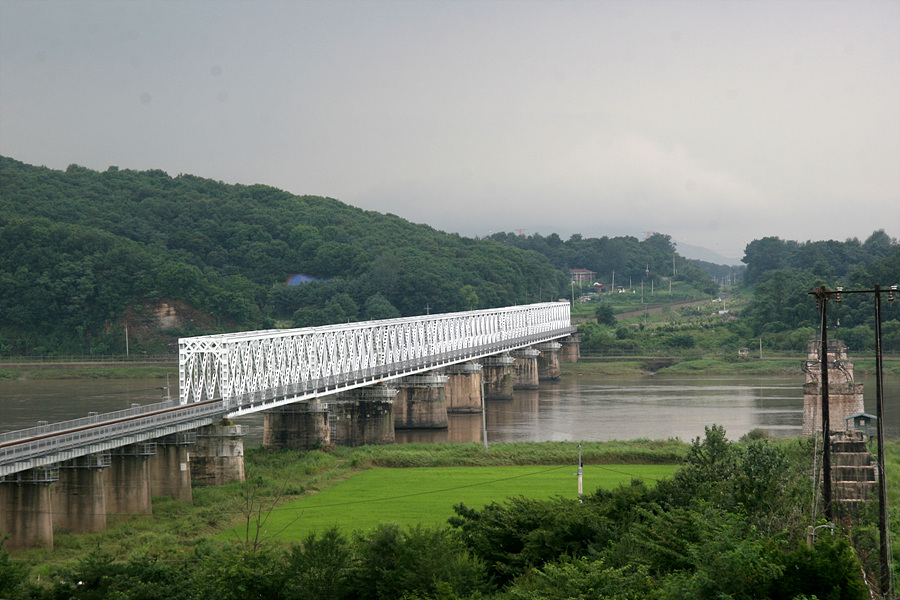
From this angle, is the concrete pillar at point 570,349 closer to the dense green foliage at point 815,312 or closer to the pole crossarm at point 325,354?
the pole crossarm at point 325,354

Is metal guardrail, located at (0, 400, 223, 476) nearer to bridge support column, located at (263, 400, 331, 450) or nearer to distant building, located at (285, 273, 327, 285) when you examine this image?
bridge support column, located at (263, 400, 331, 450)

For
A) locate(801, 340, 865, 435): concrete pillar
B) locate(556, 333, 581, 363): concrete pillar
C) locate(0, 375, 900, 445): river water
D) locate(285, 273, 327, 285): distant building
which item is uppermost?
locate(285, 273, 327, 285): distant building

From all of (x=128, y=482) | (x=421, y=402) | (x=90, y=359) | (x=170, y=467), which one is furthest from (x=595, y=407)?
(x=90, y=359)

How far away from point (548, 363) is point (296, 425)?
61318 mm

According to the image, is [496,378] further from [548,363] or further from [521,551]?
[521,551]

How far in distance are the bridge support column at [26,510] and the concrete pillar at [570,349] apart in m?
95.4

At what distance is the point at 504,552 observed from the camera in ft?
82.9

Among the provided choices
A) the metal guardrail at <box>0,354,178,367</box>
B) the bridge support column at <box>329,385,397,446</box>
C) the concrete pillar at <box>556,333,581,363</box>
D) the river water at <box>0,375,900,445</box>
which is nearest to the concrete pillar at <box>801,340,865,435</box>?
the river water at <box>0,375,900,445</box>

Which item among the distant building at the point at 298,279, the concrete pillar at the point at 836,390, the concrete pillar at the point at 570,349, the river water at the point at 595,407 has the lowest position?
the river water at the point at 595,407

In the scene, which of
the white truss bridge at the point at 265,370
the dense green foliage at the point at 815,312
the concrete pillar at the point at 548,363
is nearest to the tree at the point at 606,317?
the dense green foliage at the point at 815,312

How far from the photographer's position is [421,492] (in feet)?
135

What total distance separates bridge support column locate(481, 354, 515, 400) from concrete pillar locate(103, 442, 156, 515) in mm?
58153

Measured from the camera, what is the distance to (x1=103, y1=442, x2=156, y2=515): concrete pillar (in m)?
36.4

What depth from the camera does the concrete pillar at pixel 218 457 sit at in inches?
1716
